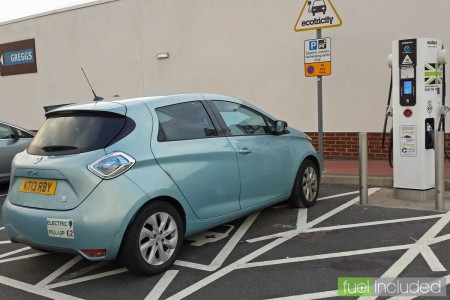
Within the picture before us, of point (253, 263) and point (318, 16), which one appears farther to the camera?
point (318, 16)

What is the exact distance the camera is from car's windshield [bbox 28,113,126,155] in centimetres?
387

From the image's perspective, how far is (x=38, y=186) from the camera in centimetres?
391

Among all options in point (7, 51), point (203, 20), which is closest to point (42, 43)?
point (7, 51)

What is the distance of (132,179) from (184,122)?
943mm

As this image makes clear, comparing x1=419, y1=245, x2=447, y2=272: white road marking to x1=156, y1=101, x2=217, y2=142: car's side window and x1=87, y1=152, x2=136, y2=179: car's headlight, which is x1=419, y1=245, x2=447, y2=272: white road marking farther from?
x1=87, y1=152, x2=136, y2=179: car's headlight

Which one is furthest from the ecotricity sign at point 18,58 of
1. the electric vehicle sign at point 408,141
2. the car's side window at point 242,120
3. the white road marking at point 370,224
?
the white road marking at point 370,224

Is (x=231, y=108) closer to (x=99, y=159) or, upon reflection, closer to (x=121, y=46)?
(x=99, y=159)

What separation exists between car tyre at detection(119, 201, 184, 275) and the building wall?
11.8ft

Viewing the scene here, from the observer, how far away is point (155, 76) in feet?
37.1

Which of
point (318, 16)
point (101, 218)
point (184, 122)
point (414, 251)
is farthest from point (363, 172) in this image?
point (101, 218)

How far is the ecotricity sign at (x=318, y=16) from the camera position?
699cm

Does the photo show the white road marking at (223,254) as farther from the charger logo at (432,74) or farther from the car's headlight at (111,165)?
the charger logo at (432,74)

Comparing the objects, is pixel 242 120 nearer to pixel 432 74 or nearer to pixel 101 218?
pixel 101 218

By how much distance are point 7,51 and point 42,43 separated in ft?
5.64
